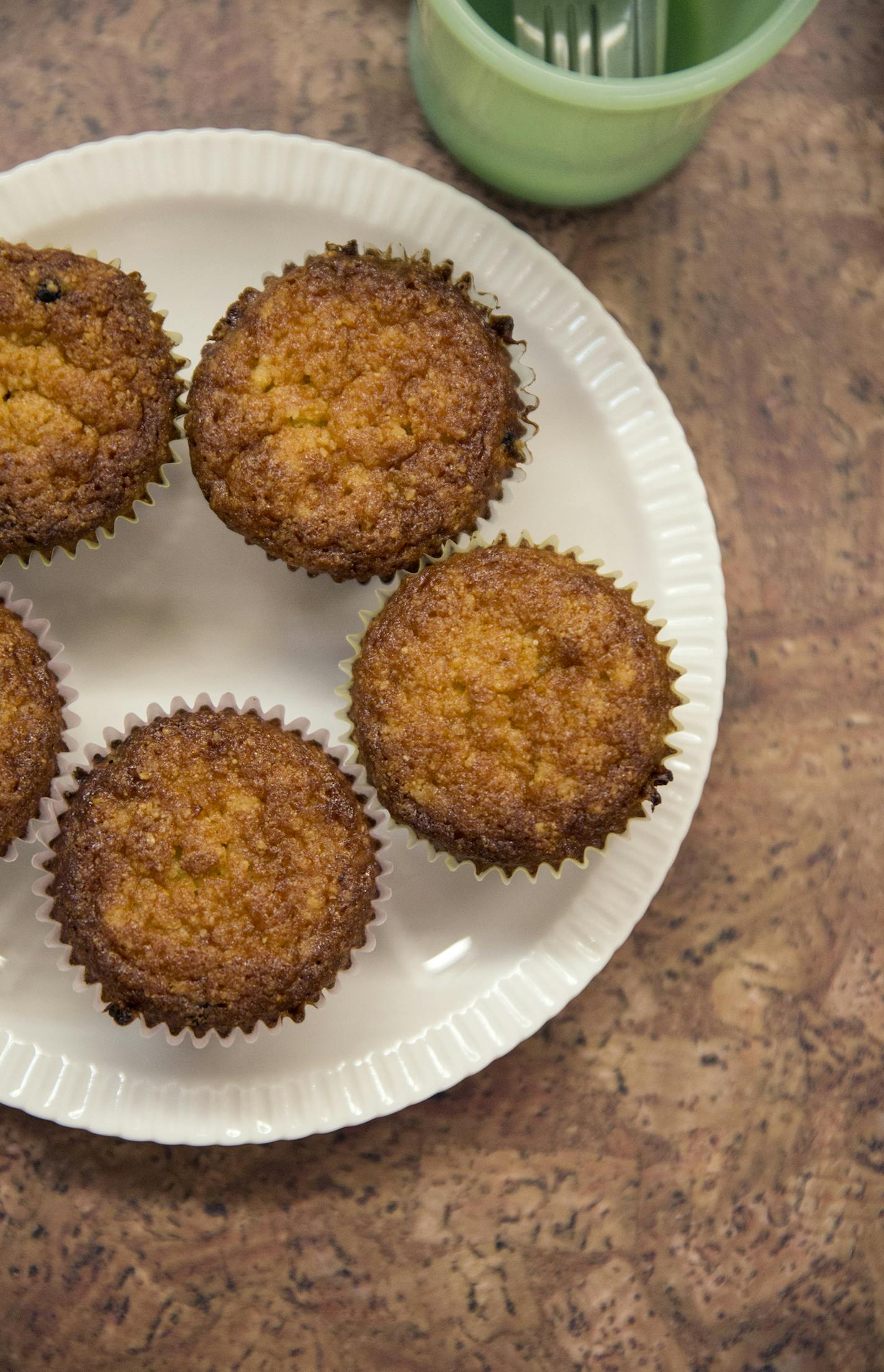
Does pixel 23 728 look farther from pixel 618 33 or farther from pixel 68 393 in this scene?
pixel 618 33

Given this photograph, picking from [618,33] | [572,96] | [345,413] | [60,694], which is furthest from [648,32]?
[60,694]

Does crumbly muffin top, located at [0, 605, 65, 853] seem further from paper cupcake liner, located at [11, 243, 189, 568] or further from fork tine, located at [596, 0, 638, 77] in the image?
fork tine, located at [596, 0, 638, 77]

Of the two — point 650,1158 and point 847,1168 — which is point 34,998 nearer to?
point 650,1158

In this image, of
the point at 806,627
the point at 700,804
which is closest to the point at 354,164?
the point at 806,627

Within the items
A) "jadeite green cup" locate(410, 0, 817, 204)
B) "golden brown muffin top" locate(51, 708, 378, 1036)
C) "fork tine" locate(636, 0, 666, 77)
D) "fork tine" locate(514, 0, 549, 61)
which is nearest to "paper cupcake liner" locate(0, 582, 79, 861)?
"golden brown muffin top" locate(51, 708, 378, 1036)

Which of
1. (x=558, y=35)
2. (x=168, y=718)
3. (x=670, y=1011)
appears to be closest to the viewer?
(x=168, y=718)

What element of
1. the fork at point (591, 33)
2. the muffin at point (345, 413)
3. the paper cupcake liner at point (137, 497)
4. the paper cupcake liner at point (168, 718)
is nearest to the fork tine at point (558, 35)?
the fork at point (591, 33)

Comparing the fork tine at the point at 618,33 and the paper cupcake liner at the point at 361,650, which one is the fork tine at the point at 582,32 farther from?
the paper cupcake liner at the point at 361,650
